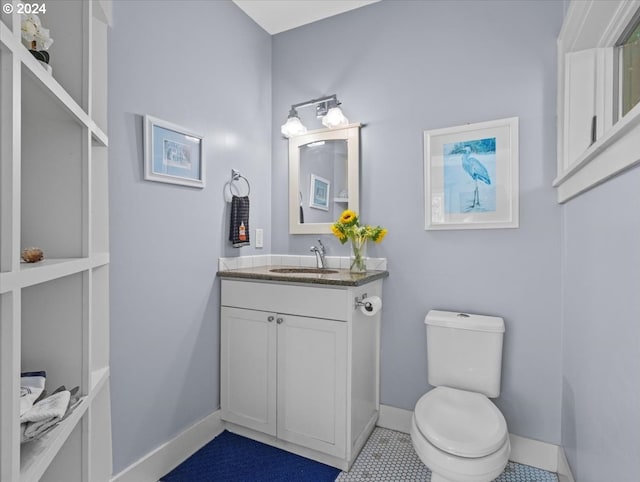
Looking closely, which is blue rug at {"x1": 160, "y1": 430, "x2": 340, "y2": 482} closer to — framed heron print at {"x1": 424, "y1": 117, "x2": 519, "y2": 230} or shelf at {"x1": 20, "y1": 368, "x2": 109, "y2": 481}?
shelf at {"x1": 20, "y1": 368, "x2": 109, "y2": 481}

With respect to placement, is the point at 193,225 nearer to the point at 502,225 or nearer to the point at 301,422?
the point at 301,422

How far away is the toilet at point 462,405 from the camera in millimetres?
1291

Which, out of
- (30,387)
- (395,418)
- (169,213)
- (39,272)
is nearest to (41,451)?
(30,387)

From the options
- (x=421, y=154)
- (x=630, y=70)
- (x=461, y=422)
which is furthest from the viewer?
(x=421, y=154)

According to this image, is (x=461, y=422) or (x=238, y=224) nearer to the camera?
(x=461, y=422)

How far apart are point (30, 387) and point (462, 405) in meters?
1.63

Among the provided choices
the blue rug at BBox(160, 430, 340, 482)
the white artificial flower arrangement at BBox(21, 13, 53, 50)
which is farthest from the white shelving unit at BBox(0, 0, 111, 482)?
the blue rug at BBox(160, 430, 340, 482)

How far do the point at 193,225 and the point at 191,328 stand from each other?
57 centimetres

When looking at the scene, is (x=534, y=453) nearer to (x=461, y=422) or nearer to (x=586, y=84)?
(x=461, y=422)

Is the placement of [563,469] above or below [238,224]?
below

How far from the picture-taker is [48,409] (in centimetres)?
70

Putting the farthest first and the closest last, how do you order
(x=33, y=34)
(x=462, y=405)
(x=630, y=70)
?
(x=462, y=405) → (x=630, y=70) → (x=33, y=34)

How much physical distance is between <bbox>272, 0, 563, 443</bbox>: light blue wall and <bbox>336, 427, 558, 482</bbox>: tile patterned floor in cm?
19

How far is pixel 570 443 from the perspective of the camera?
4.99 ft
